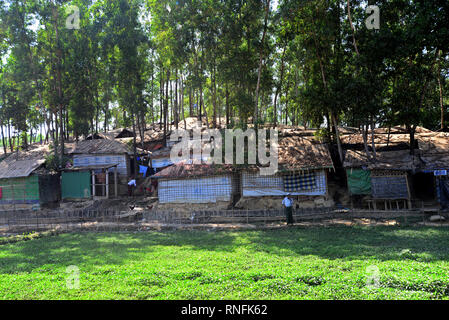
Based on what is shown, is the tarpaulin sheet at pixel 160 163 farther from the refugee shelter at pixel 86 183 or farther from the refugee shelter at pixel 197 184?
the refugee shelter at pixel 197 184

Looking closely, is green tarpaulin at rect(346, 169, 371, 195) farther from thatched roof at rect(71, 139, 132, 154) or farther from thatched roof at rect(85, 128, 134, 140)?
thatched roof at rect(85, 128, 134, 140)

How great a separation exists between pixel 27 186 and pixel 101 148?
20.6 ft

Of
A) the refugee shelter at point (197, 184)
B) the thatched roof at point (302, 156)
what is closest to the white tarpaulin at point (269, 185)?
the thatched roof at point (302, 156)

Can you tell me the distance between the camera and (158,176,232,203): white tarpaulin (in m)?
20.1

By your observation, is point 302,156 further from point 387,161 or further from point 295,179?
point 387,161

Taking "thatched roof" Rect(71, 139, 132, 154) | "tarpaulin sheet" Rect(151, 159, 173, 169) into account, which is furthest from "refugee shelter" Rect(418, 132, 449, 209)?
"thatched roof" Rect(71, 139, 132, 154)

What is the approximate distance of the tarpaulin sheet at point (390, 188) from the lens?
17.9m

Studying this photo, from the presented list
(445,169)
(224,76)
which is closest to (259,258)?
(445,169)

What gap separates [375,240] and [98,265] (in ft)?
31.4

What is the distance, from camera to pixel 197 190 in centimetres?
2036

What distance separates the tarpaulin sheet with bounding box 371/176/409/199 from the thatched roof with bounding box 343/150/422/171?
0.69 m

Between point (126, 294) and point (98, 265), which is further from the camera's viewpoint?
point (98, 265)
